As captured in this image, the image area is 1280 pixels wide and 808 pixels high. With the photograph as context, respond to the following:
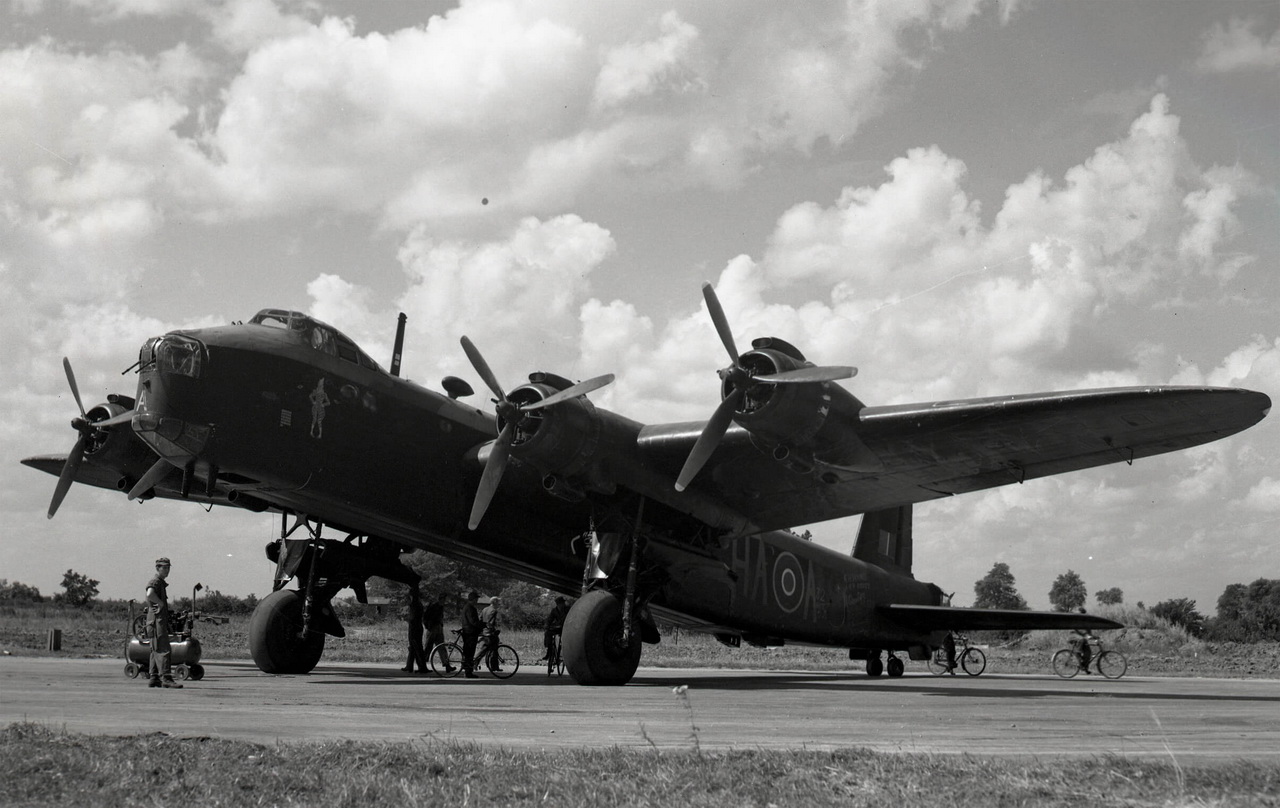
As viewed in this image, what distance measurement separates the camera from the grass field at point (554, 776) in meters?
4.60

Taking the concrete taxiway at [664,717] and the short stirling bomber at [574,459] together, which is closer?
the concrete taxiway at [664,717]

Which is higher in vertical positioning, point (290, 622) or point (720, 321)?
point (720, 321)

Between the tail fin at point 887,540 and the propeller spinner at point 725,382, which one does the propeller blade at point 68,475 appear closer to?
the propeller spinner at point 725,382

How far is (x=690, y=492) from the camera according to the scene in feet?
52.1

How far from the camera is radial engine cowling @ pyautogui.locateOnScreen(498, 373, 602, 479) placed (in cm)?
1429

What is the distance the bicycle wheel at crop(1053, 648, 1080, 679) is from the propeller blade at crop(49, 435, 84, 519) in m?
23.3

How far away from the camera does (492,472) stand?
14484 millimetres

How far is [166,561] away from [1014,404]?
1080cm

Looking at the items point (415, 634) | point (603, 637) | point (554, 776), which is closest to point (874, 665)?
point (415, 634)

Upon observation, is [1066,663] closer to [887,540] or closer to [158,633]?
[887,540]

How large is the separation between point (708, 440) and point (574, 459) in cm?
197

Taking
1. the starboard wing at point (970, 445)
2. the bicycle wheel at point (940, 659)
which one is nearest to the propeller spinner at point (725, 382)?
the starboard wing at point (970, 445)

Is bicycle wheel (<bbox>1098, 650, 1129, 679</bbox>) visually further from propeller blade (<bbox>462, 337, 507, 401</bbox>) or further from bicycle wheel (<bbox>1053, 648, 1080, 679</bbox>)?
propeller blade (<bbox>462, 337, 507, 401</bbox>)

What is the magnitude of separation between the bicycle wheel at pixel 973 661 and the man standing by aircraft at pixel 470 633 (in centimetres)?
1373
